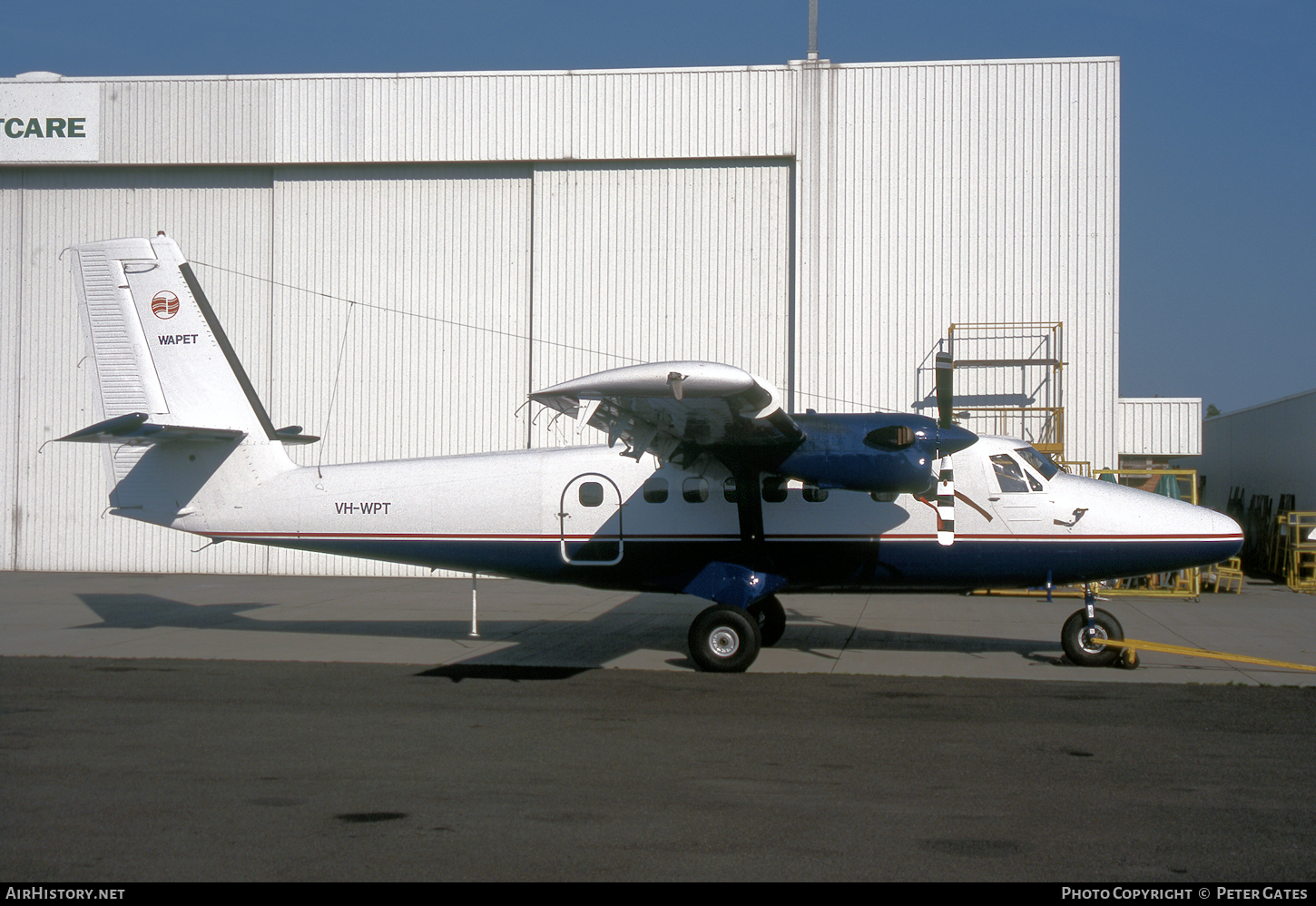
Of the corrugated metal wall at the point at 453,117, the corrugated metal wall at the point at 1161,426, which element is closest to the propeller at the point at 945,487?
the corrugated metal wall at the point at 453,117

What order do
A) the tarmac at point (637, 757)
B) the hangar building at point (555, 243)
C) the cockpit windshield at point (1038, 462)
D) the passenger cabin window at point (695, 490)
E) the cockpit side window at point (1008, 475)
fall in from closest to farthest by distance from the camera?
the tarmac at point (637, 757)
the cockpit side window at point (1008, 475)
the cockpit windshield at point (1038, 462)
the passenger cabin window at point (695, 490)
the hangar building at point (555, 243)

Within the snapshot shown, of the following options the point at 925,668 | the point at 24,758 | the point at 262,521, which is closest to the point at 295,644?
the point at 262,521

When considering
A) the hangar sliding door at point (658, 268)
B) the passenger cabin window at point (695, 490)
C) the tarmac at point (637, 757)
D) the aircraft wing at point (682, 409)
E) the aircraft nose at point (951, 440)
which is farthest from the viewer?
the hangar sliding door at point (658, 268)

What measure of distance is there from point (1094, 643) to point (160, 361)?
1171cm

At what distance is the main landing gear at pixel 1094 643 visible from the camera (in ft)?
39.3

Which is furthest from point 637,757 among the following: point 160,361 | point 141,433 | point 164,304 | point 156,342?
point 164,304

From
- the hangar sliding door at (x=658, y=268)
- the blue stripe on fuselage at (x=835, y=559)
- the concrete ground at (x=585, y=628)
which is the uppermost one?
the hangar sliding door at (x=658, y=268)

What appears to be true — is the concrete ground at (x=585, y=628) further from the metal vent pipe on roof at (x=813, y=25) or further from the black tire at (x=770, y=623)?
the metal vent pipe on roof at (x=813, y=25)

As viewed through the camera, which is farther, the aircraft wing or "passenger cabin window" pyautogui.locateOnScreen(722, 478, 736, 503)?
"passenger cabin window" pyautogui.locateOnScreen(722, 478, 736, 503)

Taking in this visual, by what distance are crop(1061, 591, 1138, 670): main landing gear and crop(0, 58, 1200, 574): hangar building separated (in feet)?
30.9

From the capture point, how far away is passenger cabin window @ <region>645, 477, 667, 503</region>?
12.6 m

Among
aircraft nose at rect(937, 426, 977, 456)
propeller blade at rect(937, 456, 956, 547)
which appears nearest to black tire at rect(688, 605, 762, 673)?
propeller blade at rect(937, 456, 956, 547)

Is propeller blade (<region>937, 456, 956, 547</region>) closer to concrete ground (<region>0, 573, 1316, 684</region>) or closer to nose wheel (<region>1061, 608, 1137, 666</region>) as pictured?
concrete ground (<region>0, 573, 1316, 684</region>)

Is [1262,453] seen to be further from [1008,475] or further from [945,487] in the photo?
[945,487]
